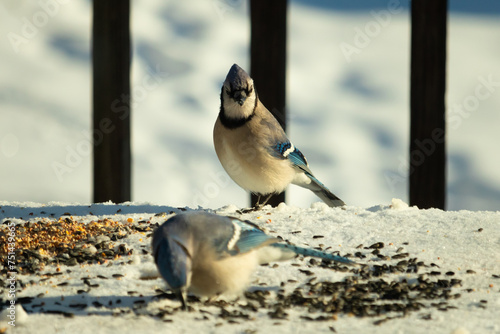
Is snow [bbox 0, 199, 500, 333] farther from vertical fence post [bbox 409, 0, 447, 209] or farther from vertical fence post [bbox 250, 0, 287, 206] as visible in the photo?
vertical fence post [bbox 250, 0, 287, 206]

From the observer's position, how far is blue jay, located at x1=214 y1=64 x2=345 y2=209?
494 centimetres

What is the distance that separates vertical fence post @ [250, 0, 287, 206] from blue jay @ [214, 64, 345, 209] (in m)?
0.40

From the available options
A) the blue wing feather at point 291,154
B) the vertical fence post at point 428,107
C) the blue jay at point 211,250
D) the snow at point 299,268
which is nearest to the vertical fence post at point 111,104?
the snow at point 299,268

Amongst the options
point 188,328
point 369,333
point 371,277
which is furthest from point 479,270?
point 188,328

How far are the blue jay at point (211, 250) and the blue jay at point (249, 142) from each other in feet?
5.08

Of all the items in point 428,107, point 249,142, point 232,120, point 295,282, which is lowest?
point 295,282

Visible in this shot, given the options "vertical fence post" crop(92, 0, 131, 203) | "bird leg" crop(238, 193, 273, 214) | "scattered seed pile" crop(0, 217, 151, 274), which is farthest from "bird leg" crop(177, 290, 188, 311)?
"vertical fence post" crop(92, 0, 131, 203)

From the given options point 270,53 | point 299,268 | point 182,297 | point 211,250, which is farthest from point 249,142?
point 182,297

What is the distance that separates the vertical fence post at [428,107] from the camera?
18.0 ft

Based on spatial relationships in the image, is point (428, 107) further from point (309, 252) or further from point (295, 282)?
point (309, 252)

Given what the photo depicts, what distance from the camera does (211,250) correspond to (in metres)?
3.20

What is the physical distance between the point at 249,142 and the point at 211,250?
73.3 inches

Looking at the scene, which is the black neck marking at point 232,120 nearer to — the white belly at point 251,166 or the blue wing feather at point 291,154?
the white belly at point 251,166

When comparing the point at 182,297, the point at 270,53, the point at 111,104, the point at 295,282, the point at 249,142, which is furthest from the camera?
the point at 111,104
